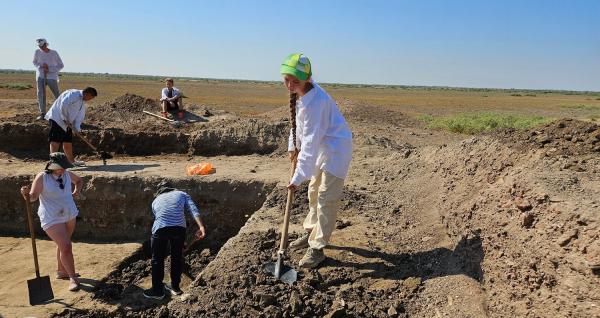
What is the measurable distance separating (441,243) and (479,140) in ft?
8.06

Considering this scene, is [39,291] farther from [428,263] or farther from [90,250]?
[428,263]

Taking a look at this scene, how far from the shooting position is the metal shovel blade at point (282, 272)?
4.28 metres

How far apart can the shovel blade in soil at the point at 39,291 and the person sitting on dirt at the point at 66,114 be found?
A: 117 inches

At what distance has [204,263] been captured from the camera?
6.91 meters

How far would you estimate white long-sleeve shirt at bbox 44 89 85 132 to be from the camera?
7641 mm

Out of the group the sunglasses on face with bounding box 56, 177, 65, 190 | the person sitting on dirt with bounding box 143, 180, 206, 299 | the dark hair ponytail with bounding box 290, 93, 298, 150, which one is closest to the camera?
the dark hair ponytail with bounding box 290, 93, 298, 150

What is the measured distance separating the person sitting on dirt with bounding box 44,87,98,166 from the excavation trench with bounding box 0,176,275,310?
0.75 meters

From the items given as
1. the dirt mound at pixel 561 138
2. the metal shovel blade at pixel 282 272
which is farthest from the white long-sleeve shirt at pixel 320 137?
the dirt mound at pixel 561 138

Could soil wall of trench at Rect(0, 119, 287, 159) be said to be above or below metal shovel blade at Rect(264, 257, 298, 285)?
above

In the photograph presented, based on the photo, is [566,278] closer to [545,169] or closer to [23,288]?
[545,169]

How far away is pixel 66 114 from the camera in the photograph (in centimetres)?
775

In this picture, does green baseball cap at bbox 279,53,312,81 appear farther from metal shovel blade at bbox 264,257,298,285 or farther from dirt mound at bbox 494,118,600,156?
dirt mound at bbox 494,118,600,156

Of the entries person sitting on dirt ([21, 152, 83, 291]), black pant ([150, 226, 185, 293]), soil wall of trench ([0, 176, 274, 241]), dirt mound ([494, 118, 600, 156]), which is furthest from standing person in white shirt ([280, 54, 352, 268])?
soil wall of trench ([0, 176, 274, 241])

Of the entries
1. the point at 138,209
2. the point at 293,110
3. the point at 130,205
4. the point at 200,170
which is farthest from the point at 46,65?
the point at 293,110
